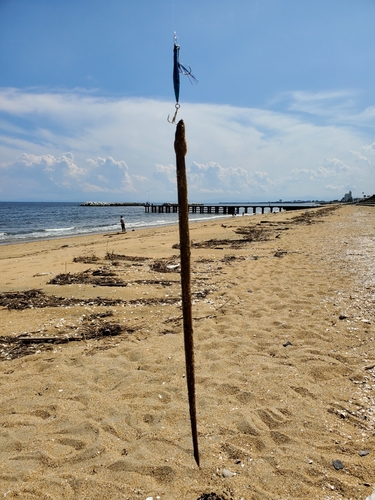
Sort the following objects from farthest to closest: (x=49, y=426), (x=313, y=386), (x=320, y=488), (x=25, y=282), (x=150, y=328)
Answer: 1. (x=25, y=282)
2. (x=150, y=328)
3. (x=313, y=386)
4. (x=49, y=426)
5. (x=320, y=488)

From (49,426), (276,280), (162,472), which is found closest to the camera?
(162,472)

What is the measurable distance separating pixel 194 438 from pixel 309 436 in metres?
1.04

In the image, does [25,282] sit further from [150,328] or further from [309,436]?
[309,436]

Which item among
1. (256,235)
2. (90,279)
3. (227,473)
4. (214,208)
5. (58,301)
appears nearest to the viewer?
(227,473)

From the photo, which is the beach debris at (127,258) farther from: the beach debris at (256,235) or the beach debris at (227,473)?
the beach debris at (227,473)

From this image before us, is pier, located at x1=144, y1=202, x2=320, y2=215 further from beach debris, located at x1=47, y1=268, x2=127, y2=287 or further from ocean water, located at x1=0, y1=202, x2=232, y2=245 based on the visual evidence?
beach debris, located at x1=47, y1=268, x2=127, y2=287

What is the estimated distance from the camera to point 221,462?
2.47m

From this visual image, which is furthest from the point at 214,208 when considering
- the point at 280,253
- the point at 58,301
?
the point at 58,301

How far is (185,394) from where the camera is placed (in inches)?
131

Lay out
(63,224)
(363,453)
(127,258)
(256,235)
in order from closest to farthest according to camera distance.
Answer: (363,453) < (127,258) < (256,235) < (63,224)

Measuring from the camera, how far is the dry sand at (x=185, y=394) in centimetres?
234

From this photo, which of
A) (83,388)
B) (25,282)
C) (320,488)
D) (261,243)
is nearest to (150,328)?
(83,388)

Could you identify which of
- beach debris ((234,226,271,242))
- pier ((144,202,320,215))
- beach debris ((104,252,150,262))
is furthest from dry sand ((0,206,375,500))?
pier ((144,202,320,215))

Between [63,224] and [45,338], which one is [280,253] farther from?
[63,224]
